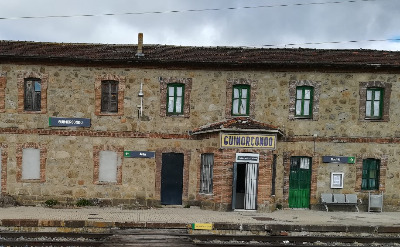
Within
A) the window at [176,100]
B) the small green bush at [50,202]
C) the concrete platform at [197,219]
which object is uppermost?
the window at [176,100]

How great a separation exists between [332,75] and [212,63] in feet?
19.4

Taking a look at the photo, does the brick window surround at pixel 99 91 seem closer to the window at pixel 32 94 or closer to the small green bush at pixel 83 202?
the window at pixel 32 94

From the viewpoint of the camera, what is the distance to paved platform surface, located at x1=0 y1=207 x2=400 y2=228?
51.1 ft

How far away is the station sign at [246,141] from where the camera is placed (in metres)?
18.5

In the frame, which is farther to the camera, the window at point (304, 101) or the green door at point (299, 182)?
the green door at point (299, 182)

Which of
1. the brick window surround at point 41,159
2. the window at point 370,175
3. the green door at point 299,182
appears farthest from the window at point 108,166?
the window at point 370,175

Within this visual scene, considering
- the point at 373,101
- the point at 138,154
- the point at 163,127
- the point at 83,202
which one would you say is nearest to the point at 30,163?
the point at 83,202

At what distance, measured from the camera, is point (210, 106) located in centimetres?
1992

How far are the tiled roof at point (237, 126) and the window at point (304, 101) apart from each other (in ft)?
6.12

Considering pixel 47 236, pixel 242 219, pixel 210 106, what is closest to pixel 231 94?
pixel 210 106

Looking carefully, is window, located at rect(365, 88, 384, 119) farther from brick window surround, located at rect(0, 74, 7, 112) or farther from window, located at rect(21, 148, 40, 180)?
brick window surround, located at rect(0, 74, 7, 112)

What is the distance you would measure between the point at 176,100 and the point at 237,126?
11.2 ft

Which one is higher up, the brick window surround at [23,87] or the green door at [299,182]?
the brick window surround at [23,87]

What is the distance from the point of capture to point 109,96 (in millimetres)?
19859
